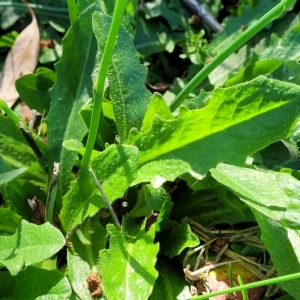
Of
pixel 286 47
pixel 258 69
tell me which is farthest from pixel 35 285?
pixel 286 47

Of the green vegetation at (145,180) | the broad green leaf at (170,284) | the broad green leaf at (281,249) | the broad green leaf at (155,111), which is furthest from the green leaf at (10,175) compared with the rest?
the broad green leaf at (281,249)

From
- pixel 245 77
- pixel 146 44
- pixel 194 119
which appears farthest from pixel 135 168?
pixel 146 44

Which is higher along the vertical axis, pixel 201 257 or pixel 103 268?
pixel 103 268

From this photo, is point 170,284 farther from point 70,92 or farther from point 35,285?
point 70,92

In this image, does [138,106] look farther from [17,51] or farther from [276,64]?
[17,51]

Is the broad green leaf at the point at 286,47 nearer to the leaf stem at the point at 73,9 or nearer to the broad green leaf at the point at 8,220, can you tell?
the leaf stem at the point at 73,9

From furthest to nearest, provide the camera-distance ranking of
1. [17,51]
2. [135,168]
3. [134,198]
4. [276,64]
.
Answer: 1. [17,51]
2. [276,64]
3. [134,198]
4. [135,168]
